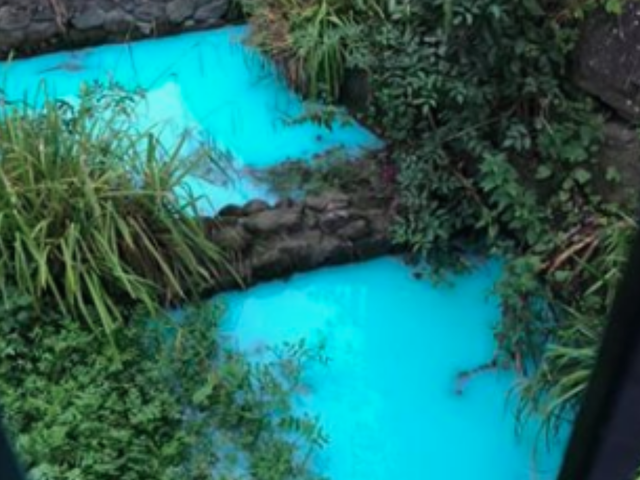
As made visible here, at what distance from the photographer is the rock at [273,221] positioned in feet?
11.0

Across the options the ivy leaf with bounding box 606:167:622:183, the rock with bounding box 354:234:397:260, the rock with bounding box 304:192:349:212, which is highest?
the ivy leaf with bounding box 606:167:622:183

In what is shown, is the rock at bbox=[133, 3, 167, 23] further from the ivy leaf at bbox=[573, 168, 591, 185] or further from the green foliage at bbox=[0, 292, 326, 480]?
the ivy leaf at bbox=[573, 168, 591, 185]

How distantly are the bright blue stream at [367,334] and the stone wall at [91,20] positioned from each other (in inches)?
19.3

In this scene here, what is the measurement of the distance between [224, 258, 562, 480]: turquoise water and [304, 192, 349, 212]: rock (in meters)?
0.24

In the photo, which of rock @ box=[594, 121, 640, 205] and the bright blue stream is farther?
rock @ box=[594, 121, 640, 205]

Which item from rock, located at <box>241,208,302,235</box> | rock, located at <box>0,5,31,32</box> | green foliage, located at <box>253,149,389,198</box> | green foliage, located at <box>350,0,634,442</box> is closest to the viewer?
green foliage, located at <box>350,0,634,442</box>

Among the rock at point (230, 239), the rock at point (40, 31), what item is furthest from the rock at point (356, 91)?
the rock at point (40, 31)

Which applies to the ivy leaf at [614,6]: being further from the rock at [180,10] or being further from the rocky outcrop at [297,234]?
the rock at [180,10]

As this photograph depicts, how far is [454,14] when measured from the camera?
312cm

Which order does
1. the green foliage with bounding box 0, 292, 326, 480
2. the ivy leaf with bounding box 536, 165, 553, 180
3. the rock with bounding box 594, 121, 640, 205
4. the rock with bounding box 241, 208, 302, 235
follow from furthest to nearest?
1. the rock with bounding box 241, 208, 302, 235
2. the ivy leaf with bounding box 536, 165, 553, 180
3. the rock with bounding box 594, 121, 640, 205
4. the green foliage with bounding box 0, 292, 326, 480

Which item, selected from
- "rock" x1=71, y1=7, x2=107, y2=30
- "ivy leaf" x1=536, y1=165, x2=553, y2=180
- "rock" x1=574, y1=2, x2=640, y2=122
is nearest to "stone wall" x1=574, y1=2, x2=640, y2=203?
"rock" x1=574, y1=2, x2=640, y2=122

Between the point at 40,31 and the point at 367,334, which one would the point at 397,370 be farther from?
the point at 40,31

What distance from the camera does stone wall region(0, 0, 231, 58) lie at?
4.70m

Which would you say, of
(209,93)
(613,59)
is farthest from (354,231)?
(209,93)
